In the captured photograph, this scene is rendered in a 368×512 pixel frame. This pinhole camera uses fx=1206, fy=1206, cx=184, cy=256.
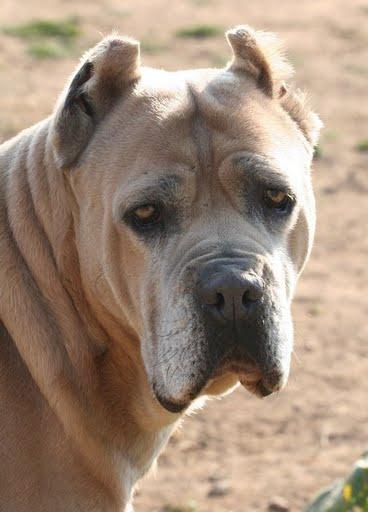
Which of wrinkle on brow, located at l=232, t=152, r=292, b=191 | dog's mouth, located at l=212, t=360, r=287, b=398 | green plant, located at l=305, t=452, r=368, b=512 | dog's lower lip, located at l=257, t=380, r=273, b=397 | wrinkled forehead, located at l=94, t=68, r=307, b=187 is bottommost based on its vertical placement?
green plant, located at l=305, t=452, r=368, b=512

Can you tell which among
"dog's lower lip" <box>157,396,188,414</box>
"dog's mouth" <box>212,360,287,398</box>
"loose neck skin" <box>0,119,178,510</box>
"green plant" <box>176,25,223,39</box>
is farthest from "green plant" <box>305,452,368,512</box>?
"green plant" <box>176,25,223,39</box>

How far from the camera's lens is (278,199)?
436 cm

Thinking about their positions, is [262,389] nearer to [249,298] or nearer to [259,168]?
[249,298]

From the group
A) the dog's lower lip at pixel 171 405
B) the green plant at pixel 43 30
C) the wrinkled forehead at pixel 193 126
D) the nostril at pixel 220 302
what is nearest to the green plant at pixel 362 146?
the green plant at pixel 43 30

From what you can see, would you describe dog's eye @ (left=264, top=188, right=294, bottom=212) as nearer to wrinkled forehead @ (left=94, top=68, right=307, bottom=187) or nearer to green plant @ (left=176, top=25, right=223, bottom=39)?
wrinkled forehead @ (left=94, top=68, right=307, bottom=187)

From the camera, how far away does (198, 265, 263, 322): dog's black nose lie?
3.95m

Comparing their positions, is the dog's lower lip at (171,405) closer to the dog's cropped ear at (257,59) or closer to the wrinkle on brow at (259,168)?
the wrinkle on brow at (259,168)

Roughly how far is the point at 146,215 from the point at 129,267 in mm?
195

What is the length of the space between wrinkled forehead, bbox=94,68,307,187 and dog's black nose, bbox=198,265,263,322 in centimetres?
47

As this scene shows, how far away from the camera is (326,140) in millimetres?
11266

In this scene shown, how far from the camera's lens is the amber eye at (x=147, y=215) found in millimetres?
4227

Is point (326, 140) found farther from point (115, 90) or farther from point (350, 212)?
point (115, 90)

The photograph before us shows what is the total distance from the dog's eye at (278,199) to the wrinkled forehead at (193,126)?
0.27ft

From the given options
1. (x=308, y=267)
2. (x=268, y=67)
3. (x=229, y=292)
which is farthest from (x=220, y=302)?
(x=308, y=267)
